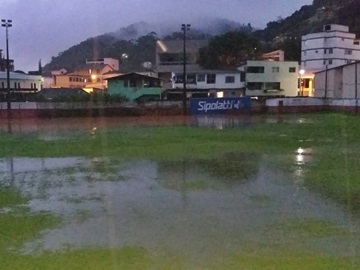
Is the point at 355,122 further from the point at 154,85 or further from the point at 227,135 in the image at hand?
the point at 154,85

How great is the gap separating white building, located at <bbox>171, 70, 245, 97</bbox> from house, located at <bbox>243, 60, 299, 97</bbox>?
2.38ft

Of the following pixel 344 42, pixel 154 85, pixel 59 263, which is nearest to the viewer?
pixel 59 263

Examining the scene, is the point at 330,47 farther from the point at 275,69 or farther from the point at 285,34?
the point at 285,34

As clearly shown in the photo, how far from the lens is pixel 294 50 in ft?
169

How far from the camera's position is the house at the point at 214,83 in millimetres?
36763

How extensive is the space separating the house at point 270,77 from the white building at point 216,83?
0.73m

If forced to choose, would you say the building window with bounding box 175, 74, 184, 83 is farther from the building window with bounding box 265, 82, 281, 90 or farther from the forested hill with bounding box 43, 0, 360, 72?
the forested hill with bounding box 43, 0, 360, 72

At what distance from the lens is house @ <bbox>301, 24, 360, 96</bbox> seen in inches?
1809

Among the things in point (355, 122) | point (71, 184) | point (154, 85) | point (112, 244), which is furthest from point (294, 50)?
point (112, 244)

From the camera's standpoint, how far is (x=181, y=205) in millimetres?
8164

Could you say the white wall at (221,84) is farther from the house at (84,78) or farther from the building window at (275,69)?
the house at (84,78)

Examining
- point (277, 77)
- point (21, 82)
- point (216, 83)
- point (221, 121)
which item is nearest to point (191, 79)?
point (216, 83)

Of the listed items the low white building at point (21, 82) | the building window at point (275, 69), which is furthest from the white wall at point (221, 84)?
the low white building at point (21, 82)

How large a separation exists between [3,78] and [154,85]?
12.5 m
